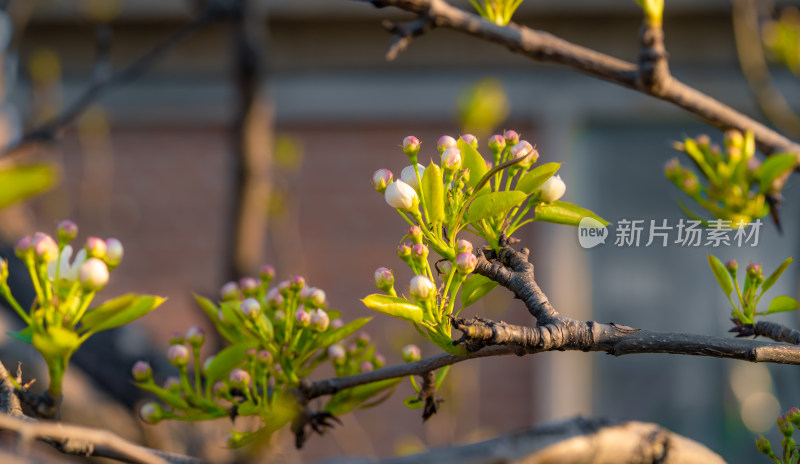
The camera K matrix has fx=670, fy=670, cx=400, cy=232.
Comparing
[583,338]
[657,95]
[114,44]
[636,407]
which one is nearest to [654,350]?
[583,338]

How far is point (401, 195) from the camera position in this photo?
45 centimetres

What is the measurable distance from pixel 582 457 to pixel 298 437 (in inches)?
11.3

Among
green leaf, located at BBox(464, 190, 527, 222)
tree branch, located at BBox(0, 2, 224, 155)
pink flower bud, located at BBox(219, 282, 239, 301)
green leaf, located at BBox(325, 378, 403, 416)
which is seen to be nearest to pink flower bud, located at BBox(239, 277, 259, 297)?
pink flower bud, located at BBox(219, 282, 239, 301)

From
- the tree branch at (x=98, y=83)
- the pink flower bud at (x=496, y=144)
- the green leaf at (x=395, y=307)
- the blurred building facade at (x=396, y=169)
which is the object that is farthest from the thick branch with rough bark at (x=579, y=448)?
the blurred building facade at (x=396, y=169)

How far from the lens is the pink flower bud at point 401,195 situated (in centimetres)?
45

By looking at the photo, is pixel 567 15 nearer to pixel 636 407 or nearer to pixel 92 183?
pixel 636 407

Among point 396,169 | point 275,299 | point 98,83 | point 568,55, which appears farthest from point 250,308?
point 396,169

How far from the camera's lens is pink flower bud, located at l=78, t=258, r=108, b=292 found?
459mm

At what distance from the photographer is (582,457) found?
391mm

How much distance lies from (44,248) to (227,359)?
6.8 inches

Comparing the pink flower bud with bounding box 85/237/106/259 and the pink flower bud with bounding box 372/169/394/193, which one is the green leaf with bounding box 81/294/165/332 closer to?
the pink flower bud with bounding box 85/237/106/259

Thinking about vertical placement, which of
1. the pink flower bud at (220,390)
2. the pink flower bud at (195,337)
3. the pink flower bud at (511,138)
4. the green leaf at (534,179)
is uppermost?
the pink flower bud at (511,138)

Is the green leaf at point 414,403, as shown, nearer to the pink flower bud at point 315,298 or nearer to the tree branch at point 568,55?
the pink flower bud at point 315,298

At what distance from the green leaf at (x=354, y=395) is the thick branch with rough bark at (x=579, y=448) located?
0.65ft
